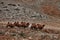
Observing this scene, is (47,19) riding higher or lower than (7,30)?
lower

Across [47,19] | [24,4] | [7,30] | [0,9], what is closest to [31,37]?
[7,30]

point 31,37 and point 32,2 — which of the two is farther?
point 32,2

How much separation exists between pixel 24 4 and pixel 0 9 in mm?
3305

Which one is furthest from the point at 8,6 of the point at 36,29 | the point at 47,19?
the point at 36,29

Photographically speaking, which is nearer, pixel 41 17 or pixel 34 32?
pixel 34 32

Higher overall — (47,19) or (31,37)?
(31,37)

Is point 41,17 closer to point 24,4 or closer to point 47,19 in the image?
point 47,19

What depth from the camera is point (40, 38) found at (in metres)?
13.4

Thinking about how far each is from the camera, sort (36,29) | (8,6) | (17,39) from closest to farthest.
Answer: (17,39) → (36,29) → (8,6)

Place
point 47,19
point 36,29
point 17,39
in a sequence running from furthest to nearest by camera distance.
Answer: point 47,19, point 36,29, point 17,39

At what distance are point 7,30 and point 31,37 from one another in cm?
184

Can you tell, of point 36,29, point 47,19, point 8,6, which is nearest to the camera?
point 36,29

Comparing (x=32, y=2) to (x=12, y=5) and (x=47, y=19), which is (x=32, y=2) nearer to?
(x=12, y=5)

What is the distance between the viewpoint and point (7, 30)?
14.6 meters
